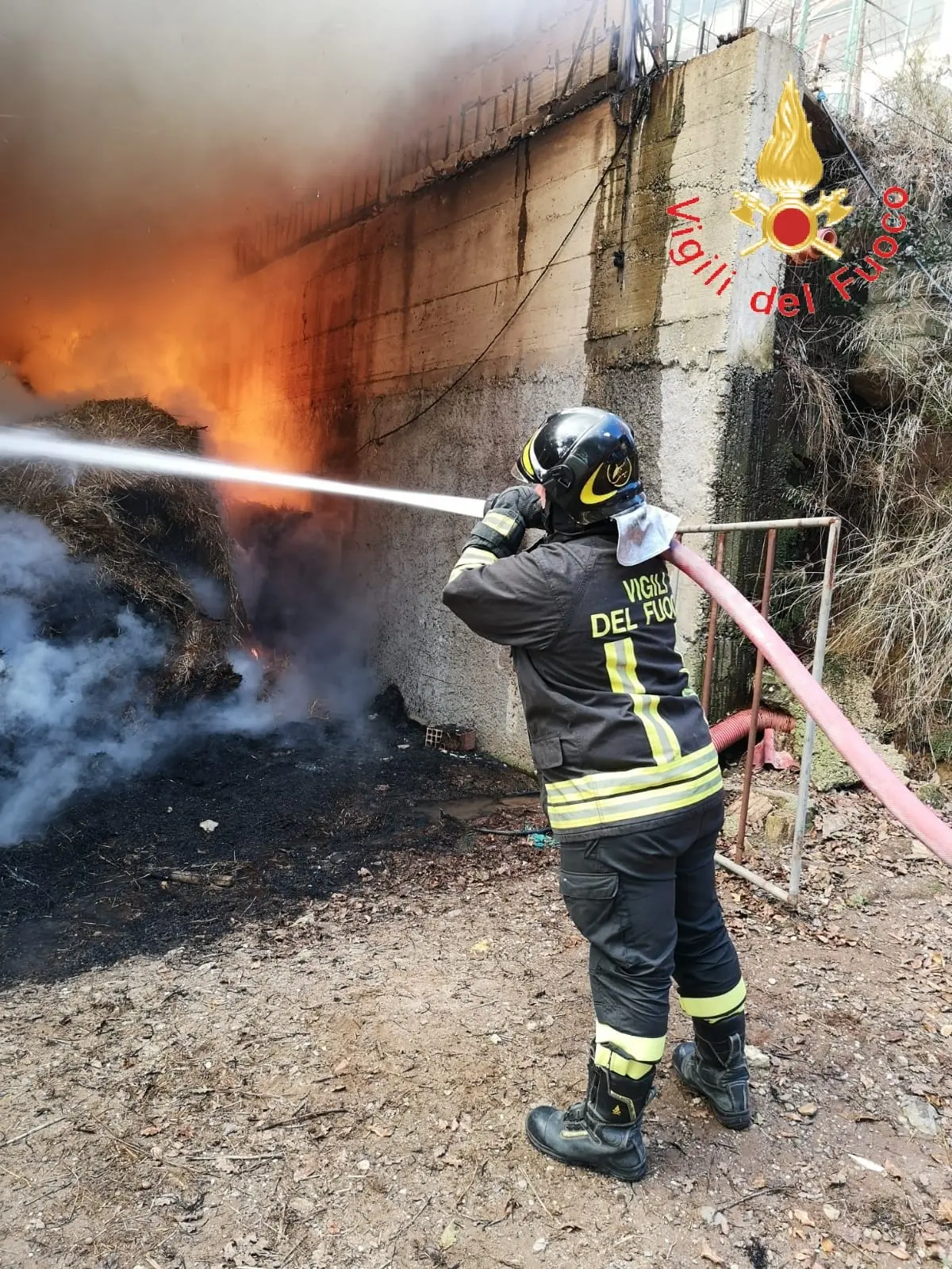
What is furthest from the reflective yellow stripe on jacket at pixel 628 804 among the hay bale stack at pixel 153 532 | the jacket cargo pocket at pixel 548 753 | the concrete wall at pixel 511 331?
the hay bale stack at pixel 153 532

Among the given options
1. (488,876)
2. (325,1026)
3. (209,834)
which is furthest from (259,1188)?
(209,834)

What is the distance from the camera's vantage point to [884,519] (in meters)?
4.92

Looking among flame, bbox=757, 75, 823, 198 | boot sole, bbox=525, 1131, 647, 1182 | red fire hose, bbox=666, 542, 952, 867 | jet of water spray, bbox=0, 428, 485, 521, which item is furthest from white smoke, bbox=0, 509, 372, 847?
flame, bbox=757, 75, 823, 198

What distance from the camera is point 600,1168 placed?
2281mm

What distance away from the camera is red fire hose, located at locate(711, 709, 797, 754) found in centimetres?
478

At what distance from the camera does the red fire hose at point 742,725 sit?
4.78 m

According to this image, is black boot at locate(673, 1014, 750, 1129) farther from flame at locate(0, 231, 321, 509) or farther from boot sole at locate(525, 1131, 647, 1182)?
flame at locate(0, 231, 321, 509)

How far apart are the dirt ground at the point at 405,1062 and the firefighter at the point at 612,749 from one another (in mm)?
294

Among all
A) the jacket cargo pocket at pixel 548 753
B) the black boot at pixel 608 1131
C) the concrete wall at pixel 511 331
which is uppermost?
the concrete wall at pixel 511 331

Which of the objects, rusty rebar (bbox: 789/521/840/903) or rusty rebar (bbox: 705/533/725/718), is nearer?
rusty rebar (bbox: 789/521/840/903)

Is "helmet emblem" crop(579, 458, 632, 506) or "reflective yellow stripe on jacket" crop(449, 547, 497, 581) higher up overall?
"helmet emblem" crop(579, 458, 632, 506)

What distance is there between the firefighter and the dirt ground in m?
0.29

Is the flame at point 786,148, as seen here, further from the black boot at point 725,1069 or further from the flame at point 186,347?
the flame at point 186,347

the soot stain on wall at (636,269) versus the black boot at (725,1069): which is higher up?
the soot stain on wall at (636,269)
